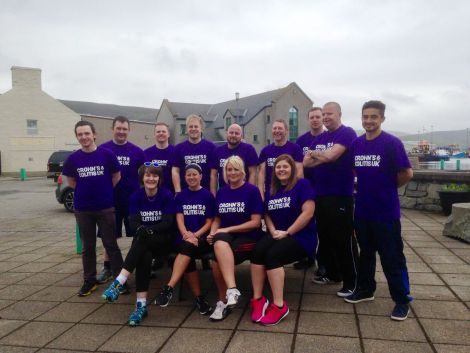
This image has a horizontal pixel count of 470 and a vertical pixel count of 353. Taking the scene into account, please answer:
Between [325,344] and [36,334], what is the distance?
7.87 feet

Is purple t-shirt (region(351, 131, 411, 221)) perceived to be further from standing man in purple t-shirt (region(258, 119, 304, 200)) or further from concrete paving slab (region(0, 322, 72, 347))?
concrete paving slab (region(0, 322, 72, 347))

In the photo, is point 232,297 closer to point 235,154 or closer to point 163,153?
point 235,154

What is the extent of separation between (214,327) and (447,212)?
726 cm

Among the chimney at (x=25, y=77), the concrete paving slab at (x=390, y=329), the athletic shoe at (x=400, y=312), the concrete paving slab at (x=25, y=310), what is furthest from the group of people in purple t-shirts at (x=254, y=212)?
the chimney at (x=25, y=77)

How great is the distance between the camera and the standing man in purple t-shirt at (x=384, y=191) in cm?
349

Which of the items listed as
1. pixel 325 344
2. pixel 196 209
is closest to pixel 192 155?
pixel 196 209

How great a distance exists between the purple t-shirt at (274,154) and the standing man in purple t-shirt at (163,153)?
1163 mm

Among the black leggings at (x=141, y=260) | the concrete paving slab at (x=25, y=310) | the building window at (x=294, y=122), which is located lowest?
the concrete paving slab at (x=25, y=310)

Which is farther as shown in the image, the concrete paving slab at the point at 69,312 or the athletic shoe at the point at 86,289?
the athletic shoe at the point at 86,289

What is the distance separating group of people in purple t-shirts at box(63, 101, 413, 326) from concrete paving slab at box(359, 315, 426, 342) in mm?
133

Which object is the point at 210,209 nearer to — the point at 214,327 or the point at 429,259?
the point at 214,327

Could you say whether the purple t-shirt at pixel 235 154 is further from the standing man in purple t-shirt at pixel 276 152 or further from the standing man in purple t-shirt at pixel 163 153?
the standing man in purple t-shirt at pixel 163 153

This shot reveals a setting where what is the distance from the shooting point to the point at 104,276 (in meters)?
4.79

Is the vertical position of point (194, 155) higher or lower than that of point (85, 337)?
higher
